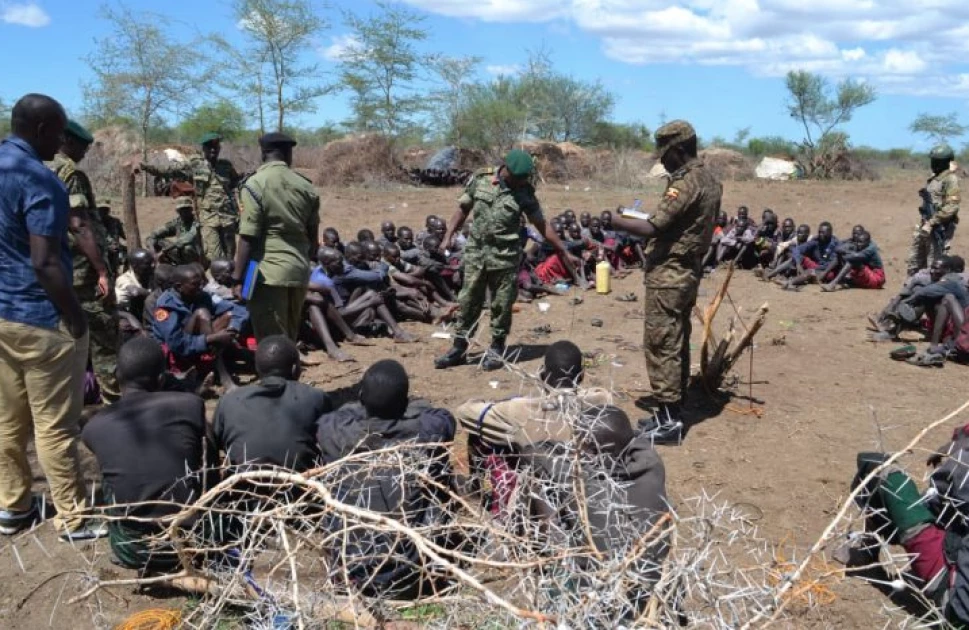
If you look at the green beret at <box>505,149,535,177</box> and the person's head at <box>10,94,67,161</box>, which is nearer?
the person's head at <box>10,94,67,161</box>

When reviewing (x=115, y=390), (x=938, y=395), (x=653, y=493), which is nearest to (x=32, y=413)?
(x=115, y=390)

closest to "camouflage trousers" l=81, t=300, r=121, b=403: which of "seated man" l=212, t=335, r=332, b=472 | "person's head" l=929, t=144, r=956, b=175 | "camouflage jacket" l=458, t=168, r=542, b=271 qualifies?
"seated man" l=212, t=335, r=332, b=472

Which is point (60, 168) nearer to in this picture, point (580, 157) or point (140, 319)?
point (140, 319)

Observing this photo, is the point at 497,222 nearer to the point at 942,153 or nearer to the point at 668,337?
the point at 668,337

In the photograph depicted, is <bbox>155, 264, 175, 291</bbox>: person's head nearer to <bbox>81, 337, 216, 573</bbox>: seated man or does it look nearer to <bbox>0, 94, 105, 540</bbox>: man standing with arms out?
<bbox>0, 94, 105, 540</bbox>: man standing with arms out

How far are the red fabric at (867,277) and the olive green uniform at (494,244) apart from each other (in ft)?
19.0

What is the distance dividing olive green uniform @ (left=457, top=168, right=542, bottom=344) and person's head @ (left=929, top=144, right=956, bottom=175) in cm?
534

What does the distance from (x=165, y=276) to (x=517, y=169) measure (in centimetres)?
267

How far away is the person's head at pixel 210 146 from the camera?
759 cm

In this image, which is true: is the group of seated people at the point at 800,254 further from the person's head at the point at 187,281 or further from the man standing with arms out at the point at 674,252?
the person's head at the point at 187,281

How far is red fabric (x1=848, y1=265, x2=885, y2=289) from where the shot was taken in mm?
10047

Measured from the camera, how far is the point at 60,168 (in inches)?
178

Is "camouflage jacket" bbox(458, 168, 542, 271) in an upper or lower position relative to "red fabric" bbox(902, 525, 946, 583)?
upper

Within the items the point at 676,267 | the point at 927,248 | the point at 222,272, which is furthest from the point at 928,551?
the point at 927,248
